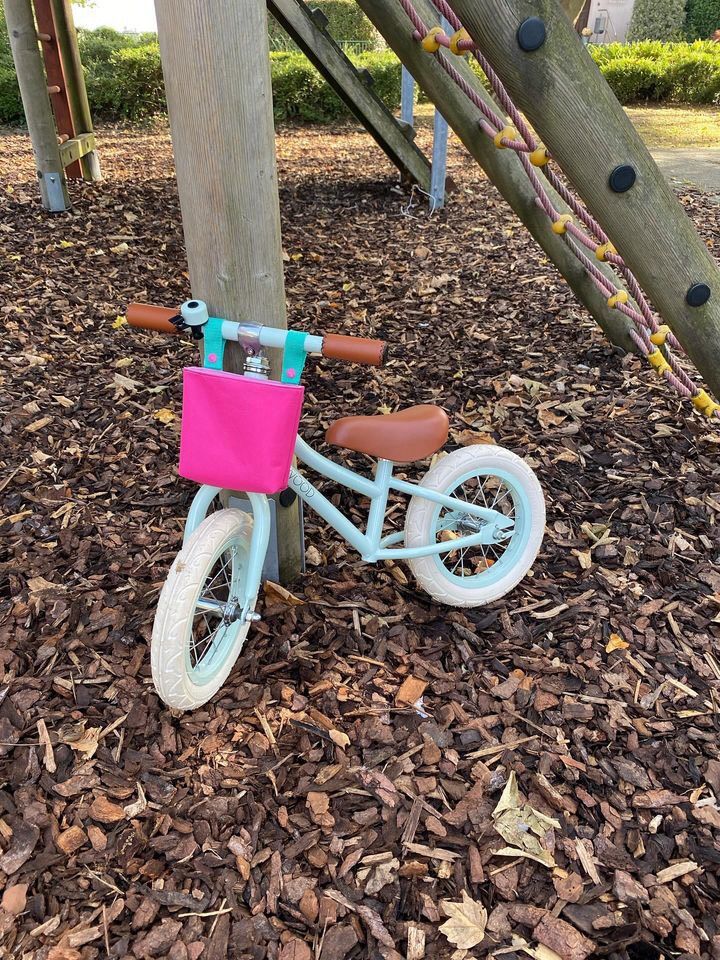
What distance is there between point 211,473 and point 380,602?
80cm

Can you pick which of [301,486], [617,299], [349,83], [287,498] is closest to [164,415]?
[287,498]

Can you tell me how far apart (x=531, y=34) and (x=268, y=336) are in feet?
3.29

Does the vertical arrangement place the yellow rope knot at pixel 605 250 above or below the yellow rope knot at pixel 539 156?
below

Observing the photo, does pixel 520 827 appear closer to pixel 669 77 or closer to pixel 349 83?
pixel 349 83

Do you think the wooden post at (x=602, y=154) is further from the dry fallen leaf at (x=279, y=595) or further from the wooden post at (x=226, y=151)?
the dry fallen leaf at (x=279, y=595)

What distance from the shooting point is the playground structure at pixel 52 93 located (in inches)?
192

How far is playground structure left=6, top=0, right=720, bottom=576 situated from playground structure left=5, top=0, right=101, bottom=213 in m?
3.49

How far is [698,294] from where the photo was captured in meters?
2.27

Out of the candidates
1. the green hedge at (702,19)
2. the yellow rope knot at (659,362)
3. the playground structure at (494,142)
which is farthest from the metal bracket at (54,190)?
the green hedge at (702,19)

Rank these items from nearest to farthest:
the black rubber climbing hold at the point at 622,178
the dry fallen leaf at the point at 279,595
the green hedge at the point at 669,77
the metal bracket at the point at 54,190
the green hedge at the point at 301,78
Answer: the black rubber climbing hold at the point at 622,178 < the dry fallen leaf at the point at 279,595 < the metal bracket at the point at 54,190 < the green hedge at the point at 301,78 < the green hedge at the point at 669,77

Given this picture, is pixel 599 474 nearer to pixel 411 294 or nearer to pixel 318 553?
pixel 318 553

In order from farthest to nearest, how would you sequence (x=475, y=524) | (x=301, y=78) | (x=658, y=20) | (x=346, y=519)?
(x=658, y=20)
(x=301, y=78)
(x=475, y=524)
(x=346, y=519)

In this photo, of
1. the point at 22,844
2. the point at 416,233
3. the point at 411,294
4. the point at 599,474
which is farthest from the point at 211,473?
the point at 416,233

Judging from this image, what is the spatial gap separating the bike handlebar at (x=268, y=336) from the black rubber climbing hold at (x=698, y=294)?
1218 millimetres
